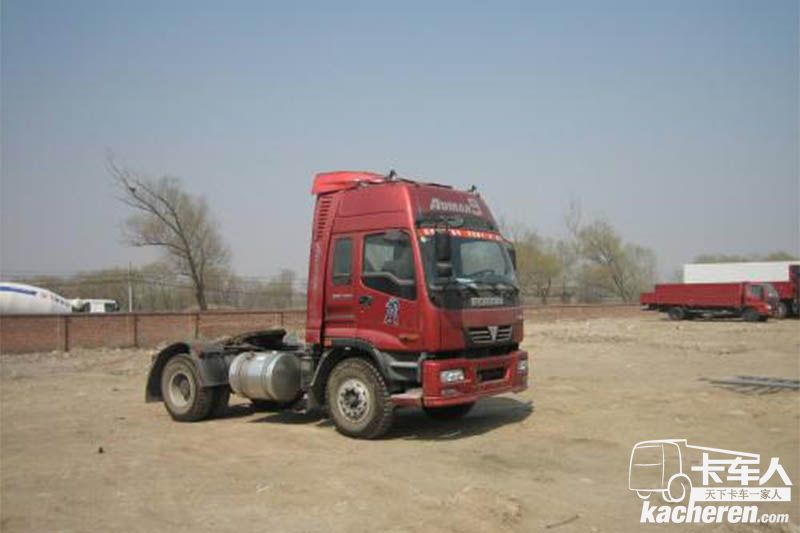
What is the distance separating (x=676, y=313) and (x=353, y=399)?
129 feet

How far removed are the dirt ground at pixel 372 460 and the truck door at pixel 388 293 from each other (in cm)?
138

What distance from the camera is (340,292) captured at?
10.3m

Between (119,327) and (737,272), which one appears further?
(737,272)

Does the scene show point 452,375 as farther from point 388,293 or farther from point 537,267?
point 537,267

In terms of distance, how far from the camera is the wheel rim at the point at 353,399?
9.88 metres

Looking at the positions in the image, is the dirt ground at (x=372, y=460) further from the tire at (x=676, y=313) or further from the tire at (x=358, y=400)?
the tire at (x=676, y=313)

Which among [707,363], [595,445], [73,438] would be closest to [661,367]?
[707,363]

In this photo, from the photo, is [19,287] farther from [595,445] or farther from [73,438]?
[595,445]

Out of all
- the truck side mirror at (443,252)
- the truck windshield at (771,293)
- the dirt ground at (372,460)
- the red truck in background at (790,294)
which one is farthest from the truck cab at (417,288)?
the red truck in background at (790,294)

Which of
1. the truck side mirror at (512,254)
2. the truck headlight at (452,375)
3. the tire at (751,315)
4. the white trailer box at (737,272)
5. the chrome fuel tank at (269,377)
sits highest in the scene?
the white trailer box at (737,272)

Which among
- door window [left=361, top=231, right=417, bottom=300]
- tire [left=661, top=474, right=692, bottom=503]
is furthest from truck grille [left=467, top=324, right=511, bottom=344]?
tire [left=661, top=474, right=692, bottom=503]

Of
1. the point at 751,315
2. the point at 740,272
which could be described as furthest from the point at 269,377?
the point at 740,272

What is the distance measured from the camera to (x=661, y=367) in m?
18.9

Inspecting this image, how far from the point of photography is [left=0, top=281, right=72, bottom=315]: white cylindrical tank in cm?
3416
